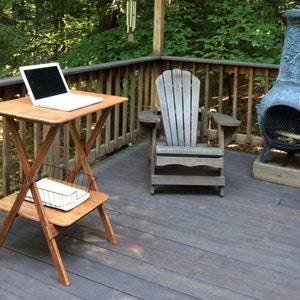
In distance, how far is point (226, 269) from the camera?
2.48 meters

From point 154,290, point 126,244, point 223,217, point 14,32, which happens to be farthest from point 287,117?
point 14,32

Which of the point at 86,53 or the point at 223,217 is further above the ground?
the point at 86,53

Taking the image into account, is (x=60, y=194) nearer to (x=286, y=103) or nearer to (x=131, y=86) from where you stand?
(x=286, y=103)

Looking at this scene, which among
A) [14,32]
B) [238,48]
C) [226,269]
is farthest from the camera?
[14,32]

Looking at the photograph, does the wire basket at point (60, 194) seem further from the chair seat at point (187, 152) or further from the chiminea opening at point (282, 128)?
the chiminea opening at point (282, 128)

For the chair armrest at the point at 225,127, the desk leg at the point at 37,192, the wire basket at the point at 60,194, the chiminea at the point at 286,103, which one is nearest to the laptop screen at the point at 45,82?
the desk leg at the point at 37,192

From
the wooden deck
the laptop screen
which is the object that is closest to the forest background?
the wooden deck

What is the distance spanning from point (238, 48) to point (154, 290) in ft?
14.3

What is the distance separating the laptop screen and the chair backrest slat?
1.40 meters

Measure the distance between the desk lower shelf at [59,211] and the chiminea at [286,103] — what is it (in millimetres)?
1747

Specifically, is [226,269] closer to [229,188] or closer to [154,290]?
[154,290]

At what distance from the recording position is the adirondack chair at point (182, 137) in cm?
343

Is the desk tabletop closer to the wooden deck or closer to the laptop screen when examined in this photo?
the laptop screen

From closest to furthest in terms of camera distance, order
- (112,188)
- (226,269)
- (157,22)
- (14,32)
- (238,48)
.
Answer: (226,269) → (112,188) → (157,22) → (238,48) → (14,32)
